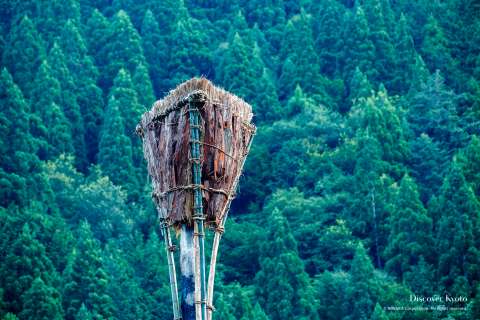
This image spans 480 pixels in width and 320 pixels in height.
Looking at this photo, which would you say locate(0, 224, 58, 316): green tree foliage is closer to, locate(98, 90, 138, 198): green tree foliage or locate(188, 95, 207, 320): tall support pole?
locate(98, 90, 138, 198): green tree foliage

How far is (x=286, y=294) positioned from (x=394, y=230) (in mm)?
5266

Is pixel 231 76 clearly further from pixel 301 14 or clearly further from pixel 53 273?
pixel 53 273

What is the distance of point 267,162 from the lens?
52.5 meters

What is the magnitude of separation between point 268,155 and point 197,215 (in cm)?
4554

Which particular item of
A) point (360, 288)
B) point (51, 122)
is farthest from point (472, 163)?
point (51, 122)

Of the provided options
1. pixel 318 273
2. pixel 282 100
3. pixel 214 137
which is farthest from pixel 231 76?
pixel 214 137

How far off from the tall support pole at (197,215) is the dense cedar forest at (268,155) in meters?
29.3

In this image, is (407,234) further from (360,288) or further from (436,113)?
(436,113)

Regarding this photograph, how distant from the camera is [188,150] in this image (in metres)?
7.45

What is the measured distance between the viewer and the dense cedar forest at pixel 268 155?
4028 centimetres

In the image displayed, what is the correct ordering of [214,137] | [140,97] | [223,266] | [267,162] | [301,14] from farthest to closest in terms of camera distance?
[301,14], [140,97], [267,162], [223,266], [214,137]

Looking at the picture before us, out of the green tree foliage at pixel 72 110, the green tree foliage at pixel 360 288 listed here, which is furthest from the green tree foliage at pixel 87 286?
the green tree foliage at pixel 72 110

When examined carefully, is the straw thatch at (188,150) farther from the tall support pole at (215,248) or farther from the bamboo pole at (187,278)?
the bamboo pole at (187,278)

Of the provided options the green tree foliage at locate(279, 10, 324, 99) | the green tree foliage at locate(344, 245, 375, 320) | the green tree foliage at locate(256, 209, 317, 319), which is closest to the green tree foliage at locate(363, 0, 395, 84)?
the green tree foliage at locate(279, 10, 324, 99)
